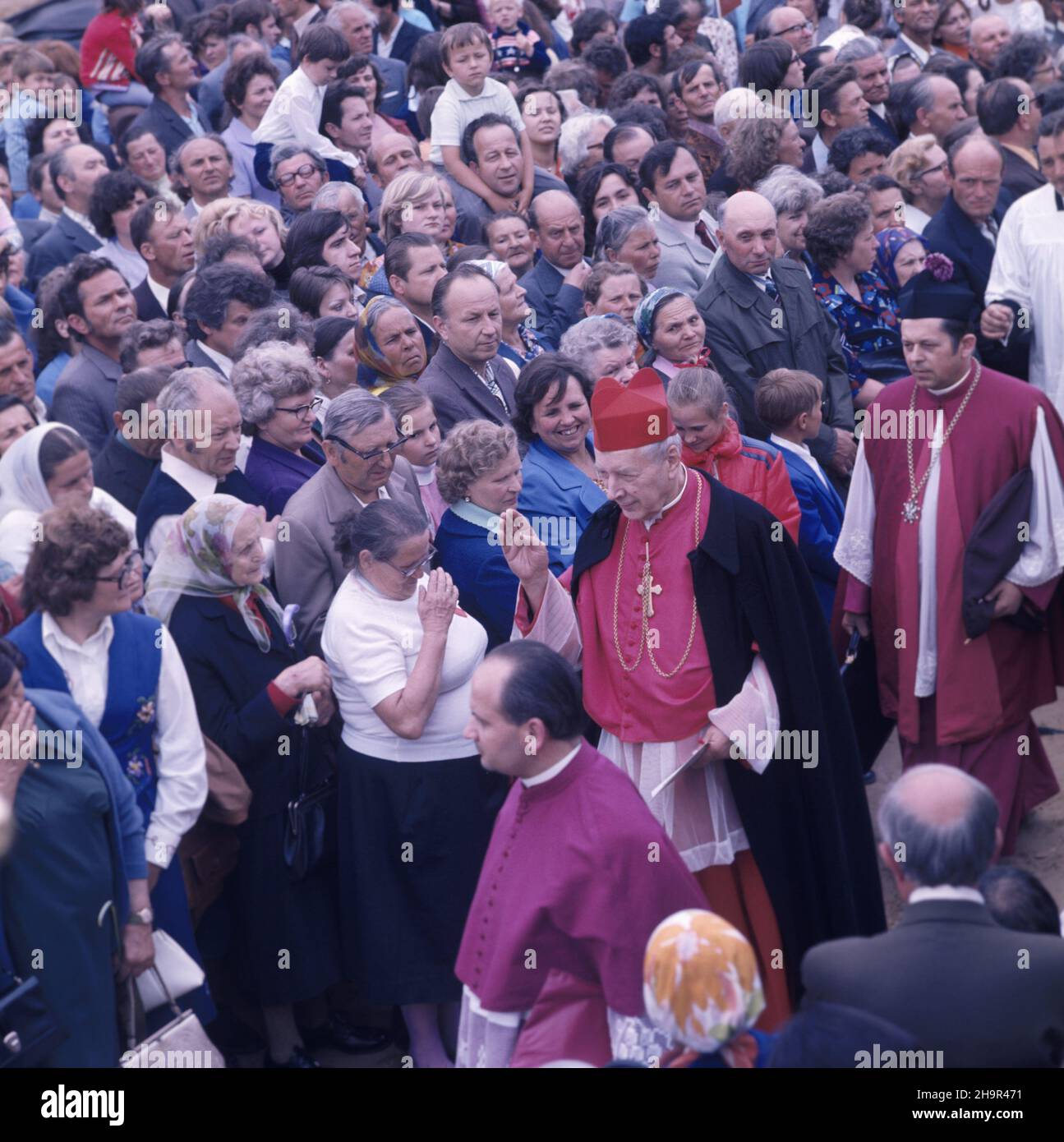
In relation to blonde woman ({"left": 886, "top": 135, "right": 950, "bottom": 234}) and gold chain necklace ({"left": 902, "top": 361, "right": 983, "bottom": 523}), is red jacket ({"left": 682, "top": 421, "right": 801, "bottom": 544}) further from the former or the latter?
blonde woman ({"left": 886, "top": 135, "right": 950, "bottom": 234})

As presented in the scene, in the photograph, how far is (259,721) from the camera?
4.87 meters

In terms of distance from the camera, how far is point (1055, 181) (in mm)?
7469

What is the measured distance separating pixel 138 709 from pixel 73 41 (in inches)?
399

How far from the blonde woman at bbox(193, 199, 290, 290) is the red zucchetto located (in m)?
2.87

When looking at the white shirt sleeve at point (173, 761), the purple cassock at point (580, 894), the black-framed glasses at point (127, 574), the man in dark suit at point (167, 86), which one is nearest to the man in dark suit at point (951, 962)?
the purple cassock at point (580, 894)

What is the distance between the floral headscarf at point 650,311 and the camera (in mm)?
6512

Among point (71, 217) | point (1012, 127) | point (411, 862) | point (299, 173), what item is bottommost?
point (411, 862)

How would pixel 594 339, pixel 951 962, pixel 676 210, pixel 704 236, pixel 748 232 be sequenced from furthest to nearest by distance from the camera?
pixel 704 236 → pixel 676 210 → pixel 748 232 → pixel 594 339 → pixel 951 962

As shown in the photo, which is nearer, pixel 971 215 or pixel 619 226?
pixel 619 226

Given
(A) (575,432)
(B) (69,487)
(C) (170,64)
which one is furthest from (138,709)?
(C) (170,64)

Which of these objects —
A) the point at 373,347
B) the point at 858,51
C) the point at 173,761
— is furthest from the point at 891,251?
the point at 173,761

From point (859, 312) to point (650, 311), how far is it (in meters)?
1.56

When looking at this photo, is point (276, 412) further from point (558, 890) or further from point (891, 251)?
point (891, 251)

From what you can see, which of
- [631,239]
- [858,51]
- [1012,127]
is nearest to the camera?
[631,239]
